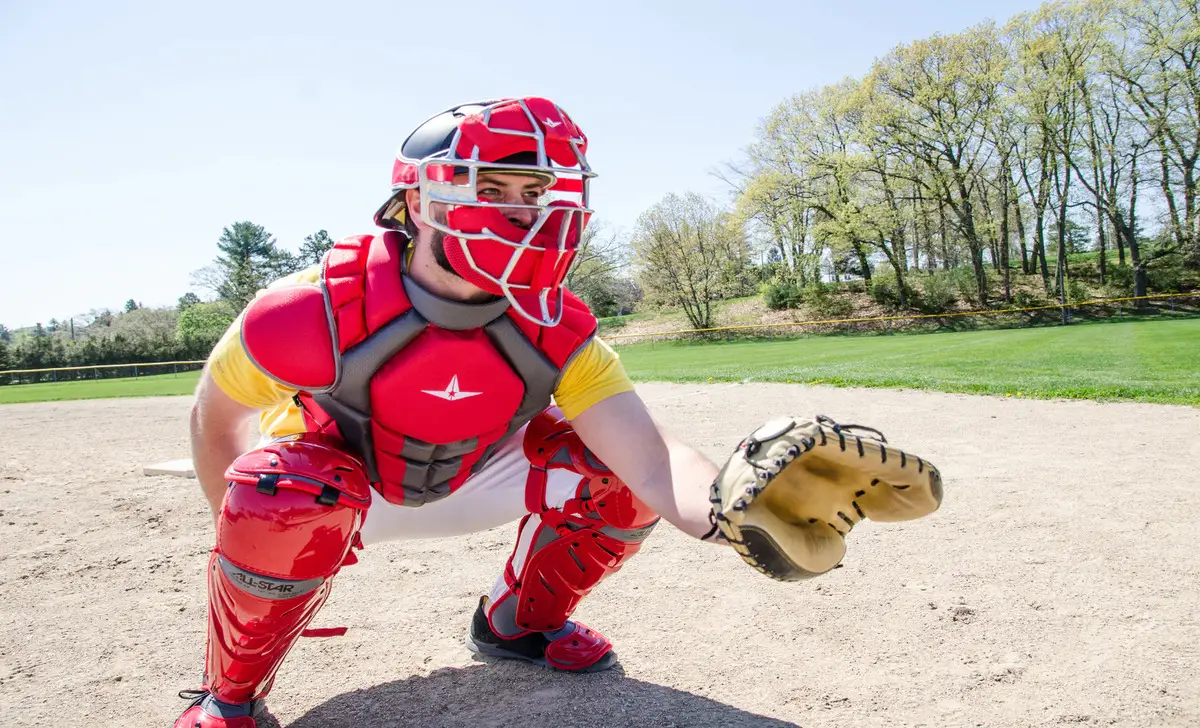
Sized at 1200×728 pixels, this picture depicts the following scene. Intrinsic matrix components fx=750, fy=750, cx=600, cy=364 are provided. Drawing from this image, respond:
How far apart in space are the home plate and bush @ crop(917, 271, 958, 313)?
110 feet

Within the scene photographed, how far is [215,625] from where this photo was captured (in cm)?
210

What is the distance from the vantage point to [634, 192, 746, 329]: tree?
124 feet

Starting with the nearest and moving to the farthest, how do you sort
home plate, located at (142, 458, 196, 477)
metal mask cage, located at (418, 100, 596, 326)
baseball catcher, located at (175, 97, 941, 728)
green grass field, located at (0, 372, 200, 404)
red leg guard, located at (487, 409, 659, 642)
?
baseball catcher, located at (175, 97, 941, 728), metal mask cage, located at (418, 100, 596, 326), red leg guard, located at (487, 409, 659, 642), home plate, located at (142, 458, 196, 477), green grass field, located at (0, 372, 200, 404)

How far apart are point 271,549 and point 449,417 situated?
590mm

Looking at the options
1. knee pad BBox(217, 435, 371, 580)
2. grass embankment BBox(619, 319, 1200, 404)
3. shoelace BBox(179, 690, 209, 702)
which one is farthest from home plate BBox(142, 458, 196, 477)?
grass embankment BBox(619, 319, 1200, 404)

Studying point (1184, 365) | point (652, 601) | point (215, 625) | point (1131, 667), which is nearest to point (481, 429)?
point (215, 625)

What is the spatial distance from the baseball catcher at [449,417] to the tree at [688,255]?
115ft

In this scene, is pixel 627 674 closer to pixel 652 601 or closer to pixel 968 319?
pixel 652 601

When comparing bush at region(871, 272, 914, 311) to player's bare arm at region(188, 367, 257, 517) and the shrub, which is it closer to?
the shrub

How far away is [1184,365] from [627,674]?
12782mm

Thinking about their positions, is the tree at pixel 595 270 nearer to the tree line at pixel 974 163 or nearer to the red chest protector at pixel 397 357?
the tree line at pixel 974 163

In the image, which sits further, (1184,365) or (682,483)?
(1184,365)

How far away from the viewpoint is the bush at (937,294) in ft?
112

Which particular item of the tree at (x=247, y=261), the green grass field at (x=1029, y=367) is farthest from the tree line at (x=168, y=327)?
the green grass field at (x=1029, y=367)
